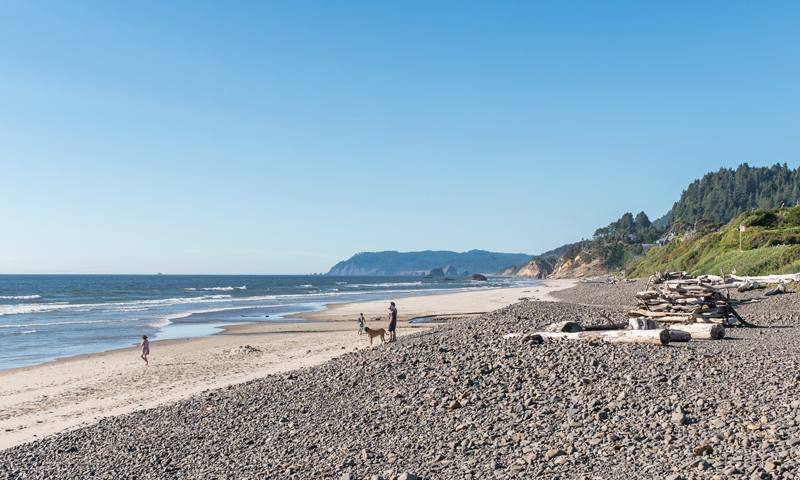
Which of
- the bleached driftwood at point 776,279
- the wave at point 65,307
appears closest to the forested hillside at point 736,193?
the bleached driftwood at point 776,279

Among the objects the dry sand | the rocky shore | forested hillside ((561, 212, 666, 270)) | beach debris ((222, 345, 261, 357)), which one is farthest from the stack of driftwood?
forested hillside ((561, 212, 666, 270))

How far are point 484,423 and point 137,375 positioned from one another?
45.0ft

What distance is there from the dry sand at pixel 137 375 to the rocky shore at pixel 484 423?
2319mm

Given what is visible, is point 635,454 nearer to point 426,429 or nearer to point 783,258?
point 426,429

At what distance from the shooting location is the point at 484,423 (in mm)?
9125

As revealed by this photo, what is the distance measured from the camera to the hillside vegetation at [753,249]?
37781 millimetres

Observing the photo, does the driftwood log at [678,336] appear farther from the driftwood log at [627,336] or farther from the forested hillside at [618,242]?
the forested hillside at [618,242]

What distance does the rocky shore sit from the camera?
7254 millimetres

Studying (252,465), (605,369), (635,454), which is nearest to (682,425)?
(635,454)

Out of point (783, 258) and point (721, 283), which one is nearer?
point (721, 283)

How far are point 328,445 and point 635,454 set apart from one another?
4.67 m

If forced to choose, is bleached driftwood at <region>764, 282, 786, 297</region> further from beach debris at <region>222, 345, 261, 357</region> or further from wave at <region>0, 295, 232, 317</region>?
wave at <region>0, 295, 232, 317</region>

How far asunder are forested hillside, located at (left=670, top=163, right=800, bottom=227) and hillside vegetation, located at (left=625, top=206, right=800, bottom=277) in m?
86.0

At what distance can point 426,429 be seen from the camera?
9.23 metres
